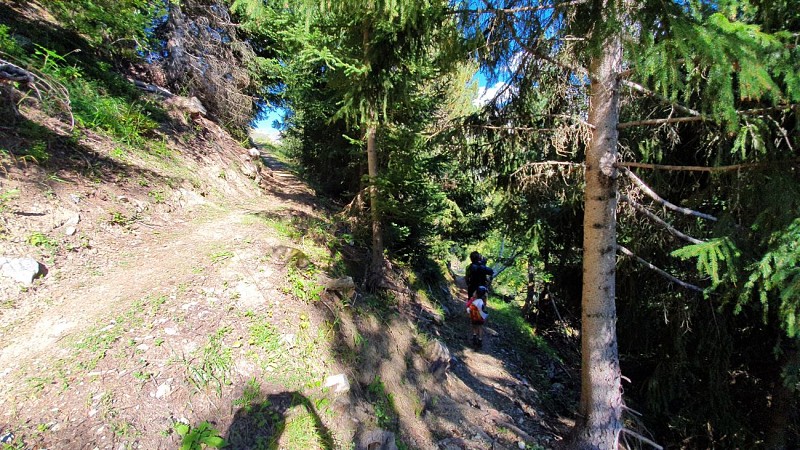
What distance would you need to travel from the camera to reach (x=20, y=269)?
3.94 m

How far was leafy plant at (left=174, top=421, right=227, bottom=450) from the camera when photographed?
285 cm

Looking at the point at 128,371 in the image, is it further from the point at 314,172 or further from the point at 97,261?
the point at 314,172

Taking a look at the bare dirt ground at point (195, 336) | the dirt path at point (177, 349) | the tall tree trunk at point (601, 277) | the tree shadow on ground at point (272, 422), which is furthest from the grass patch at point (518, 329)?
the tree shadow on ground at point (272, 422)

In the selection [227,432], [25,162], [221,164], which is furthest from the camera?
[221,164]

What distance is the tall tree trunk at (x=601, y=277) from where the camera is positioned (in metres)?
4.27

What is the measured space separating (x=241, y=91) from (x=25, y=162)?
294 inches

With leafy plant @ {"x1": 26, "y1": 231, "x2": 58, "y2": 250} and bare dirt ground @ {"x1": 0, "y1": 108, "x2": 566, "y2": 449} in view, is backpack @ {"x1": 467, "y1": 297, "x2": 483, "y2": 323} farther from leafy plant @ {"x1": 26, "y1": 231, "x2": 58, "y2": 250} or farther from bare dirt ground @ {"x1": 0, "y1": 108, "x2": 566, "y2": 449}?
leafy plant @ {"x1": 26, "y1": 231, "x2": 58, "y2": 250}

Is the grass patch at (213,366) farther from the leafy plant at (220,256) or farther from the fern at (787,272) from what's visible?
the fern at (787,272)

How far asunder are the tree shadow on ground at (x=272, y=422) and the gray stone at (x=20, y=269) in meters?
2.95

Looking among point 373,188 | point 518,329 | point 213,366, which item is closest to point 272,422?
point 213,366

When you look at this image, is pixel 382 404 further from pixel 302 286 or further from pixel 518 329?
pixel 518 329

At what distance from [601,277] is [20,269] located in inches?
263

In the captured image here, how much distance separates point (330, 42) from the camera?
18.1ft

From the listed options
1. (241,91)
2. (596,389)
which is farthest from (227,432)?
(241,91)
